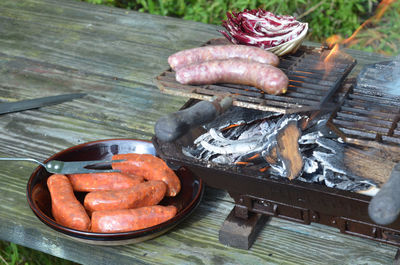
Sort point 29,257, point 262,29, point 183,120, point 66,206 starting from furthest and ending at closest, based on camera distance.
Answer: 1. point 29,257
2. point 262,29
3. point 66,206
4. point 183,120

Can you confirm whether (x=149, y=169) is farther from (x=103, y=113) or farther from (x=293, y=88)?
(x=103, y=113)

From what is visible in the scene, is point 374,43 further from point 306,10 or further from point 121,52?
point 121,52

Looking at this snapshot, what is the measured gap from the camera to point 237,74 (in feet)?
6.14

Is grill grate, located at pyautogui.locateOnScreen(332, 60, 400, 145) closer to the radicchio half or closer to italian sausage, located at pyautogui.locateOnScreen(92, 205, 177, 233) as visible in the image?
the radicchio half

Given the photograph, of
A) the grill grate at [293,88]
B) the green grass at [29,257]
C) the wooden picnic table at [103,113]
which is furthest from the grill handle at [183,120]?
the green grass at [29,257]

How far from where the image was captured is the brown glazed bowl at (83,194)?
193 centimetres

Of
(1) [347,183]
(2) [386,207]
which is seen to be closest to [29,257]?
(1) [347,183]

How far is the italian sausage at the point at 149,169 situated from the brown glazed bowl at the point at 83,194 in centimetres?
7

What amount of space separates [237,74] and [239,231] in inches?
23.8

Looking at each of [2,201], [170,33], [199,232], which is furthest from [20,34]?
[199,232]

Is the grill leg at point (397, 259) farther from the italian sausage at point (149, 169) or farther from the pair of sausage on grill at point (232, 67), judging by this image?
the italian sausage at point (149, 169)

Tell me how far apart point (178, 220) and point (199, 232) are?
166 mm

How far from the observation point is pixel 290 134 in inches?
72.2

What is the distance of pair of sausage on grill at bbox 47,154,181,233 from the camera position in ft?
6.51
